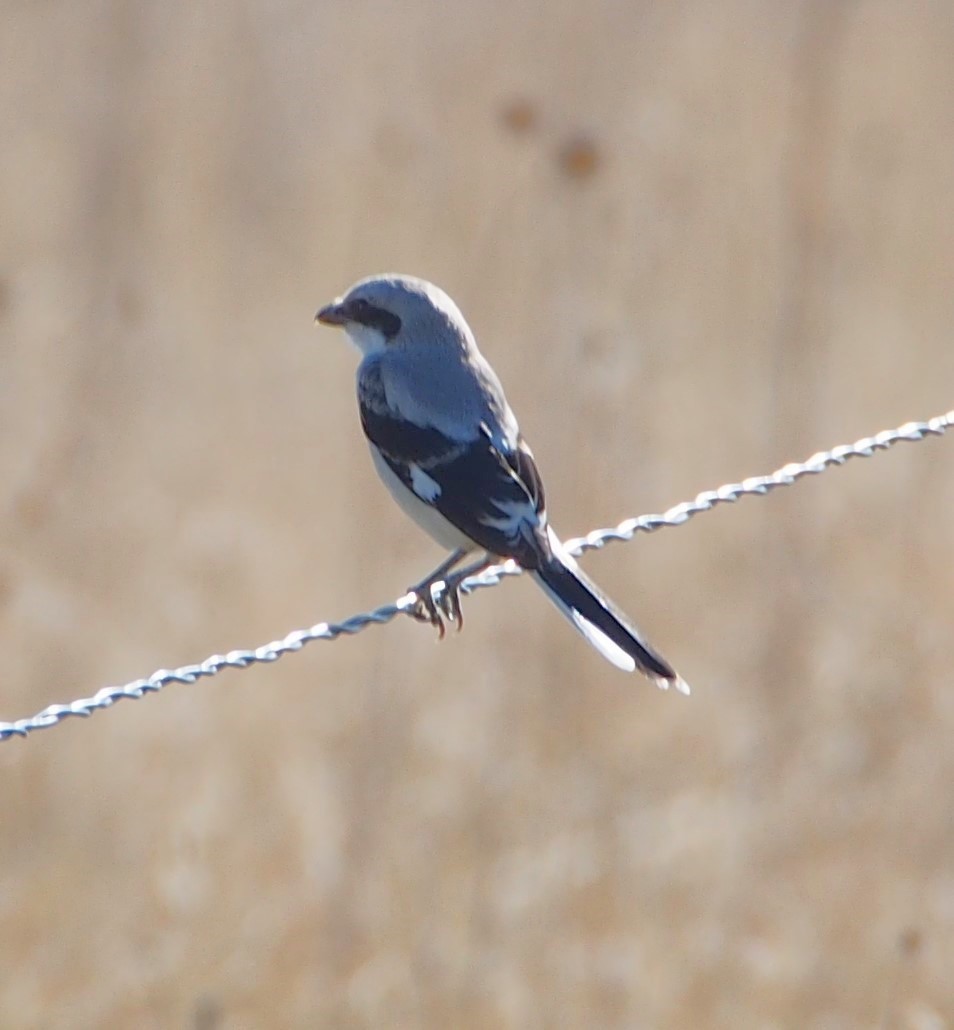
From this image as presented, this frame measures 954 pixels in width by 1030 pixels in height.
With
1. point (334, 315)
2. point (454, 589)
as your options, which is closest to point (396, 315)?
point (334, 315)

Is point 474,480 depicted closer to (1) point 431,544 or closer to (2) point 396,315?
(2) point 396,315

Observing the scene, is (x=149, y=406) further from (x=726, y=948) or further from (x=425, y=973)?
(x=726, y=948)

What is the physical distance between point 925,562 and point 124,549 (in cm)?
232

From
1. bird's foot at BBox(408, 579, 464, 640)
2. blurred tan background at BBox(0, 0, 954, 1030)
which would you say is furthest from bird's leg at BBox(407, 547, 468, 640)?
blurred tan background at BBox(0, 0, 954, 1030)

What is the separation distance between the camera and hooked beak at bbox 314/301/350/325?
14.6 ft

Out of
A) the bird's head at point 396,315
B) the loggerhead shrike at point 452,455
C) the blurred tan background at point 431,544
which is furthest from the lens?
the blurred tan background at point 431,544

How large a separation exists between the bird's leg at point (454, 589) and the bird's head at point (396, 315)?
0.56 metres

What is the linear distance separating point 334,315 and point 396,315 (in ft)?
0.54

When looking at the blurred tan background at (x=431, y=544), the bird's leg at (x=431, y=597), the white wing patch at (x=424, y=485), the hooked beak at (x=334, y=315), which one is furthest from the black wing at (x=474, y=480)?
the blurred tan background at (x=431, y=544)

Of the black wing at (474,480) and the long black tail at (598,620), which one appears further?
the black wing at (474,480)

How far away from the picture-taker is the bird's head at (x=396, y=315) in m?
4.36

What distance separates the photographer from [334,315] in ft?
14.6

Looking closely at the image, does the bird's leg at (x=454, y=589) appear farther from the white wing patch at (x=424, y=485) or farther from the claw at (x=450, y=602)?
the white wing patch at (x=424, y=485)

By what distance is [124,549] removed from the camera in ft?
16.7
